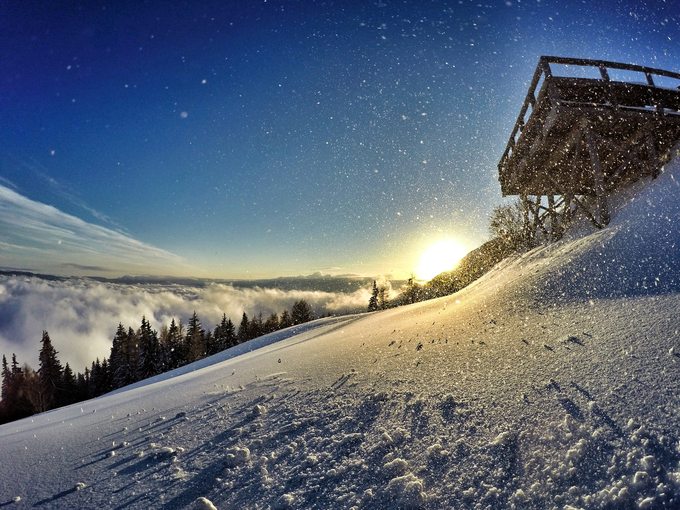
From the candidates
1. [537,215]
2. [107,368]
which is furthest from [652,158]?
[107,368]

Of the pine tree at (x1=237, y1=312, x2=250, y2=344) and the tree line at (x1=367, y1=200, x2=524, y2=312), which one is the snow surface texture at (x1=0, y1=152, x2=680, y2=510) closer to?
the tree line at (x1=367, y1=200, x2=524, y2=312)

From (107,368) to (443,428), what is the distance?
57008 millimetres

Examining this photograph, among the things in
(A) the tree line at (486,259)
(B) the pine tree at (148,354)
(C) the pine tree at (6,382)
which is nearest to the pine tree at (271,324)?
(B) the pine tree at (148,354)

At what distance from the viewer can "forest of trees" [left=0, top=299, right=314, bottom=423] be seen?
38531 millimetres

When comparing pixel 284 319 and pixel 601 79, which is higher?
pixel 601 79

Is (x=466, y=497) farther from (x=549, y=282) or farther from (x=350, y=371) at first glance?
(x=549, y=282)

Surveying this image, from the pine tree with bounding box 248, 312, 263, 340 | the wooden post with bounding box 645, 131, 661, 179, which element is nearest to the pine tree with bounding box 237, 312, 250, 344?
the pine tree with bounding box 248, 312, 263, 340

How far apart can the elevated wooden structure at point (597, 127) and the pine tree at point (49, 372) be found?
5773 centimetres

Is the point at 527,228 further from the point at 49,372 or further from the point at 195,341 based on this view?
the point at 49,372

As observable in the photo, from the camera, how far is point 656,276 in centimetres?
374

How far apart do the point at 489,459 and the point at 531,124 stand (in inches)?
363

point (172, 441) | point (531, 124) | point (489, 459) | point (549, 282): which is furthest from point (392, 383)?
point (531, 124)

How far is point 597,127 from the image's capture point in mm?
7566

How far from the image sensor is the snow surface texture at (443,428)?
180cm
